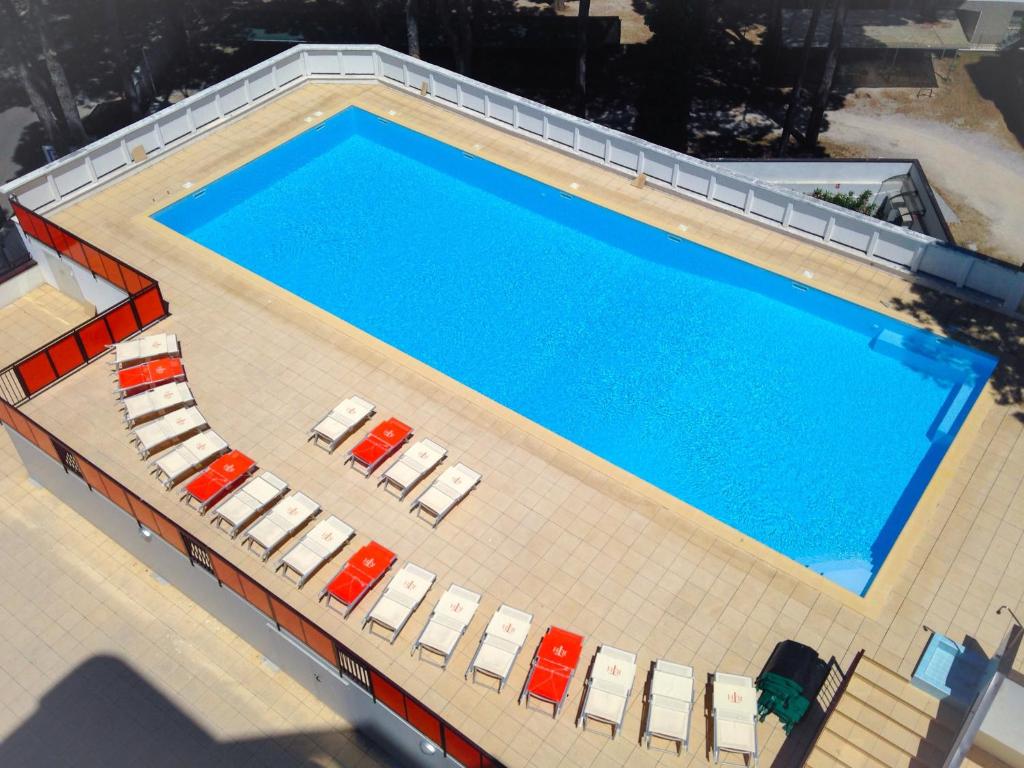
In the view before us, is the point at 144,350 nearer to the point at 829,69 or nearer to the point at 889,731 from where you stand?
the point at 889,731

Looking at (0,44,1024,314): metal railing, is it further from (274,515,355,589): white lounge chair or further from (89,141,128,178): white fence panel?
(274,515,355,589): white lounge chair

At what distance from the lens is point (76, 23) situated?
38.0 m

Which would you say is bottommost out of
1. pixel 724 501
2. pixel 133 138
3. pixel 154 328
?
pixel 724 501

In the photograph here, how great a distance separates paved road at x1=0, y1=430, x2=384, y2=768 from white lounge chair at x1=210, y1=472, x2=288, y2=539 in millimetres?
1922

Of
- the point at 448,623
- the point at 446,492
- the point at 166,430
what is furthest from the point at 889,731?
the point at 166,430

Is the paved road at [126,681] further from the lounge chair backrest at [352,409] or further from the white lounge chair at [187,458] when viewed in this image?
the lounge chair backrest at [352,409]

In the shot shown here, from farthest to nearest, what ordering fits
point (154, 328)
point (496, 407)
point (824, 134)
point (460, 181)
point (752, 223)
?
point (824, 134), point (460, 181), point (752, 223), point (154, 328), point (496, 407)

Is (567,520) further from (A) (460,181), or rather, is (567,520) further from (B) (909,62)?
(B) (909,62)

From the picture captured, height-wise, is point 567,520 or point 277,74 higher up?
point 277,74

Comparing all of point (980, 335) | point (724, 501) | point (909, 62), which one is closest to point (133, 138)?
point (724, 501)

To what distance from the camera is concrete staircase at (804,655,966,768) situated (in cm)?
1362

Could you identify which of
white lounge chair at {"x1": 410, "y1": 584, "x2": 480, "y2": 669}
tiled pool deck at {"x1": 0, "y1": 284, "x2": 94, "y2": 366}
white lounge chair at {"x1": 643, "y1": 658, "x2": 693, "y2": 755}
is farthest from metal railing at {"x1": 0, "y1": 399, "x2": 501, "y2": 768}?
tiled pool deck at {"x1": 0, "y1": 284, "x2": 94, "y2": 366}

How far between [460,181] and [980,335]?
13.8m

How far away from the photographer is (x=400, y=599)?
14.8m
